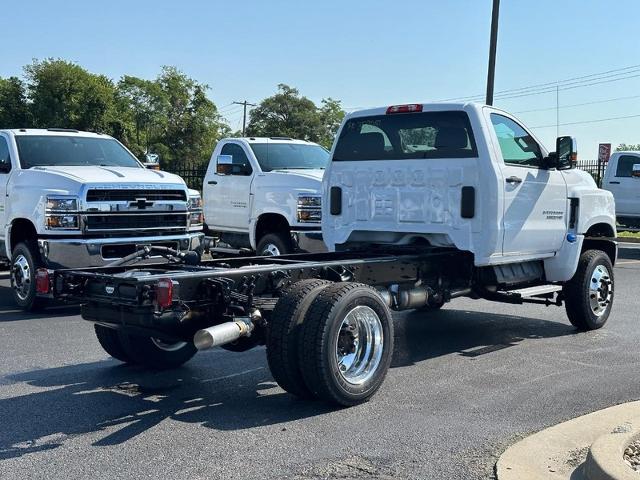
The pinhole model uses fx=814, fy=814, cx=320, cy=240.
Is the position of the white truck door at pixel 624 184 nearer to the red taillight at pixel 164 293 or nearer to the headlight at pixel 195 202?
the headlight at pixel 195 202

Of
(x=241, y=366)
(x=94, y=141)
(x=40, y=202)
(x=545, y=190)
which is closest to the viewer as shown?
(x=241, y=366)

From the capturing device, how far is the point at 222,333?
17.5ft

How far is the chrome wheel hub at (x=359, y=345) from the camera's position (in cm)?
587

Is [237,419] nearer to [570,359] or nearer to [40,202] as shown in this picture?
[570,359]

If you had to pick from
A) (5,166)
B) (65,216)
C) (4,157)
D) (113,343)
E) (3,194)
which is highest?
(4,157)

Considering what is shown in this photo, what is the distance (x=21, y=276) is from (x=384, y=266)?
514 centimetres

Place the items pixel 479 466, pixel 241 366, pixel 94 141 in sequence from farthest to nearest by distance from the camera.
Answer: pixel 94 141 → pixel 241 366 → pixel 479 466

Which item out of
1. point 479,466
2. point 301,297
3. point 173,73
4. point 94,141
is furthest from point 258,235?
point 173,73

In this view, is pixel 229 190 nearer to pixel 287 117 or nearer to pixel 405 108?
pixel 405 108

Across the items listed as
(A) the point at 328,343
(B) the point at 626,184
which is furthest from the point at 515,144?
(B) the point at 626,184

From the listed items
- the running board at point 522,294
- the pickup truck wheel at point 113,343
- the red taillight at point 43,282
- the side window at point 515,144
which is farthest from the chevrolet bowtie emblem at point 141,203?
the side window at point 515,144

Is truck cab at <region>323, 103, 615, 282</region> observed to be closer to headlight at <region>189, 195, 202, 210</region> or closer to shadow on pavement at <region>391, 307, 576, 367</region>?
shadow on pavement at <region>391, 307, 576, 367</region>

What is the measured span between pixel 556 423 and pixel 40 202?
262 inches

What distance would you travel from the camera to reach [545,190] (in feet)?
27.1
